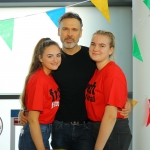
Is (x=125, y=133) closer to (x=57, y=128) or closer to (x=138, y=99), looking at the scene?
(x=57, y=128)

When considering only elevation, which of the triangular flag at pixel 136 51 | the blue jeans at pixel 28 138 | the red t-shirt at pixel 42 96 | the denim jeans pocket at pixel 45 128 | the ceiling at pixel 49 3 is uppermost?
the ceiling at pixel 49 3

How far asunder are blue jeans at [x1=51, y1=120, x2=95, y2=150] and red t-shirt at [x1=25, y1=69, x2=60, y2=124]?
0.29 feet

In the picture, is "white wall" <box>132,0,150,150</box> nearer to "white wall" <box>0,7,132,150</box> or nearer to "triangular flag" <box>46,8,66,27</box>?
"white wall" <box>0,7,132,150</box>

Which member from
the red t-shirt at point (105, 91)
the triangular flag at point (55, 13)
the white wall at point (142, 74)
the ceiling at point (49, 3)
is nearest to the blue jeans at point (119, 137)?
the red t-shirt at point (105, 91)

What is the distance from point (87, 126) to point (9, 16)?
4.91ft

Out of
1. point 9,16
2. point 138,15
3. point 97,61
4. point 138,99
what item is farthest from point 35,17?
point 97,61

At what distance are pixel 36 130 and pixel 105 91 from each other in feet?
1.43

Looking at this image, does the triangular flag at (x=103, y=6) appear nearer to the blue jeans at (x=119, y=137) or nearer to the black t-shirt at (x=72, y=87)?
the black t-shirt at (x=72, y=87)

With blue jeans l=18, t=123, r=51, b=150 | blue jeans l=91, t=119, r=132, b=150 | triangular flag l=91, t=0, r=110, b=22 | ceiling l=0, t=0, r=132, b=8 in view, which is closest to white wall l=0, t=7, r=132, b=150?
ceiling l=0, t=0, r=132, b=8

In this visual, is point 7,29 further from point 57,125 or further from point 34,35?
point 57,125

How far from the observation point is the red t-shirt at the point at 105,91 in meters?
1.95

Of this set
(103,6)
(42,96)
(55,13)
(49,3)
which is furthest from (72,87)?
(49,3)

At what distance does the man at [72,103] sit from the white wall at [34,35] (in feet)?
3.52

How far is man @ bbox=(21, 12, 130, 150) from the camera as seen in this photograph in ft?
7.18
